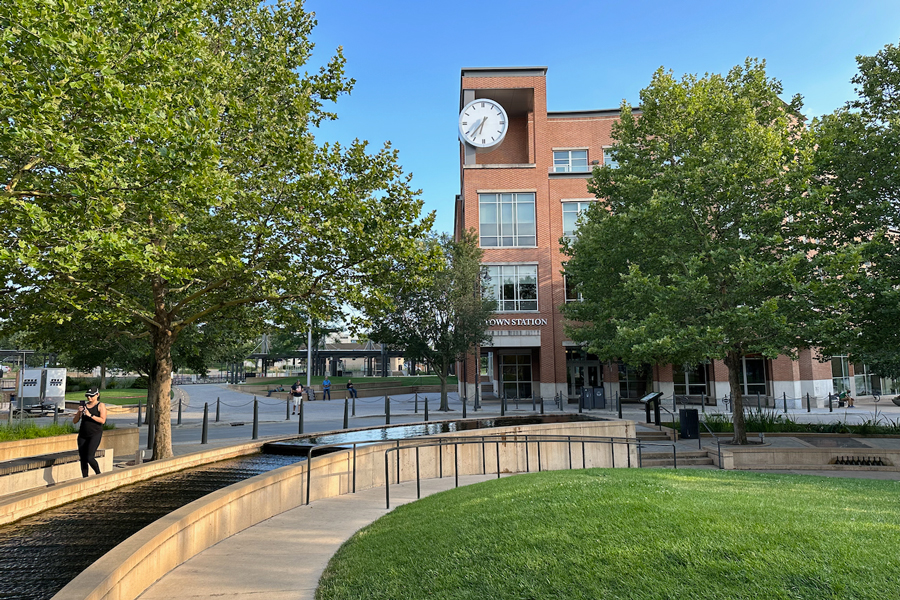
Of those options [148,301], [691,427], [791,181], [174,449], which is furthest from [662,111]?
[174,449]

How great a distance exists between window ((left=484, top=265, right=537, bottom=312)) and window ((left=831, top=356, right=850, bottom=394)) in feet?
63.3

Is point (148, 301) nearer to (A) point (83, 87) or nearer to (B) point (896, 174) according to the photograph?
(A) point (83, 87)

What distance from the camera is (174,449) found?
46.8 feet

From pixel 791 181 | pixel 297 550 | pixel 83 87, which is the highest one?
pixel 791 181

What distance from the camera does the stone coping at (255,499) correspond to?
474 cm

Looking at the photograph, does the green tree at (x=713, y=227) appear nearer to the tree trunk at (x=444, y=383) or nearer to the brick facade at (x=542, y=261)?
the tree trunk at (x=444, y=383)

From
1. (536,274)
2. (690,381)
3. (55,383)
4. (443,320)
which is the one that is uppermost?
(536,274)

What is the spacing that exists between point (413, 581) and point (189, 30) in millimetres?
8600

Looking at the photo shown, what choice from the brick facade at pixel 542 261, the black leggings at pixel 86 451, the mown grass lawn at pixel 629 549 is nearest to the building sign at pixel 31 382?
the black leggings at pixel 86 451

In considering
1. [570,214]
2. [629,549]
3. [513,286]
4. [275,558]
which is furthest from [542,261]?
[629,549]

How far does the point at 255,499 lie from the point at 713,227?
1516 cm

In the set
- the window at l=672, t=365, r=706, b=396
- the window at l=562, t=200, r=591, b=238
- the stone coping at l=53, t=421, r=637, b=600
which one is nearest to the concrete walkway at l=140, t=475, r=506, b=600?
the stone coping at l=53, t=421, r=637, b=600

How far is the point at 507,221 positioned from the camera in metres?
35.8

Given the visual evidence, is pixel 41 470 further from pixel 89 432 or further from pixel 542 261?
pixel 542 261
